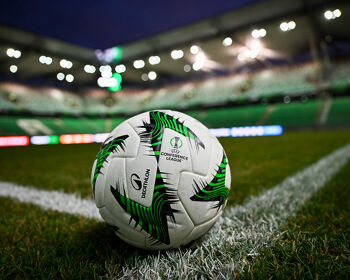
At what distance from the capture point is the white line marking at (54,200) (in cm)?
197

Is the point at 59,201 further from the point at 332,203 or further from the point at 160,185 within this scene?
the point at 332,203

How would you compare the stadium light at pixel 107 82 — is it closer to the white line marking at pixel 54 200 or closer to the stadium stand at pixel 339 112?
the stadium stand at pixel 339 112

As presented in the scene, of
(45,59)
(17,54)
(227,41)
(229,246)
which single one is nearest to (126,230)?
(229,246)

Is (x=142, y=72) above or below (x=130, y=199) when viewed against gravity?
above

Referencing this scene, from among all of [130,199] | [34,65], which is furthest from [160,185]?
[34,65]

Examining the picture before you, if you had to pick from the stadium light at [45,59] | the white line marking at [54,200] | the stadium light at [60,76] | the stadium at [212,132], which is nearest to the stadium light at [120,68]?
the stadium at [212,132]

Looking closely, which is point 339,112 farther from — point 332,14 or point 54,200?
point 54,200

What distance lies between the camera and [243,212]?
174 cm

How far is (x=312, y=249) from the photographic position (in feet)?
3.69

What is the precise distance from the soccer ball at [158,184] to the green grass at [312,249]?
0.35 m

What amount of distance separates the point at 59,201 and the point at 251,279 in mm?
1914

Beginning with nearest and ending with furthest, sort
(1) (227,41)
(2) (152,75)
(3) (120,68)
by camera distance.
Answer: (1) (227,41) → (3) (120,68) → (2) (152,75)

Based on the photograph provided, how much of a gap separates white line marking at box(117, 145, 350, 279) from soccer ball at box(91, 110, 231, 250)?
9cm

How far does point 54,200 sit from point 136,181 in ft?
5.06
